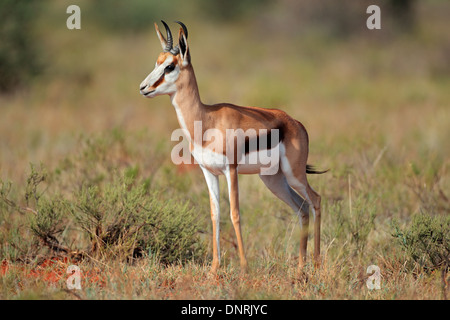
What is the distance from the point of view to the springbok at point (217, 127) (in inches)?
208

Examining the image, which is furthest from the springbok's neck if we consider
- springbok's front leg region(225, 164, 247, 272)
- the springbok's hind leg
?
the springbok's hind leg

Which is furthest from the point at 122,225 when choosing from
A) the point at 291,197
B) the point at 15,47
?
the point at 15,47

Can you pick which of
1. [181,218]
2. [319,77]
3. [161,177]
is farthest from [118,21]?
[181,218]

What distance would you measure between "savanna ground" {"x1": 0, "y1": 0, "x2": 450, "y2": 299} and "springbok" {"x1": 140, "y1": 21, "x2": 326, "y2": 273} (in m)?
0.65

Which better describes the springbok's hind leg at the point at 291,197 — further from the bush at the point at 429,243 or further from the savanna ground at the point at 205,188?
the bush at the point at 429,243

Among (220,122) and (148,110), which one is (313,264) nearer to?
(220,122)

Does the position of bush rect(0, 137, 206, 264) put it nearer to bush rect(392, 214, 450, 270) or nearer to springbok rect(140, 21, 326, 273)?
springbok rect(140, 21, 326, 273)

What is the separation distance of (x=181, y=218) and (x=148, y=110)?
9.33 metres

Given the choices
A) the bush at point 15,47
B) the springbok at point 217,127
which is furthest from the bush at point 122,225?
the bush at point 15,47

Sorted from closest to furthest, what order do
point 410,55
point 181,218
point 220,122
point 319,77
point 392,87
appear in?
point 220,122 < point 181,218 < point 392,87 < point 319,77 < point 410,55

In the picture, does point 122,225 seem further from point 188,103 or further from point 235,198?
point 188,103

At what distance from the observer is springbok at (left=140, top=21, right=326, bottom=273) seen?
5.28 metres

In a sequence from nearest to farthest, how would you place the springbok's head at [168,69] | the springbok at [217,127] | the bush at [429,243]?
the springbok's head at [168,69] → the springbok at [217,127] → the bush at [429,243]

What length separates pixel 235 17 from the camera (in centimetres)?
3412
